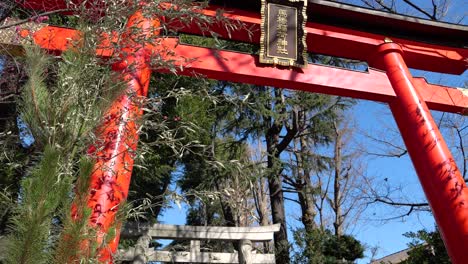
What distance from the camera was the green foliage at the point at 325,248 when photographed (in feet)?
27.9

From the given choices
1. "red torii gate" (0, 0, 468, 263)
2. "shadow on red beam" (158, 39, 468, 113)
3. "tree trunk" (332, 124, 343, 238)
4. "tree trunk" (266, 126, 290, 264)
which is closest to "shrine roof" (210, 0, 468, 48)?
"red torii gate" (0, 0, 468, 263)

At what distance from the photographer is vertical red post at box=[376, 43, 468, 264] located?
4215mm

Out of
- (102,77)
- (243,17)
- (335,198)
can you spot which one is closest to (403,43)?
(243,17)

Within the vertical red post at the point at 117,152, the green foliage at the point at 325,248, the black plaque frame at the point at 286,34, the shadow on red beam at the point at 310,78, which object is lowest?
the vertical red post at the point at 117,152

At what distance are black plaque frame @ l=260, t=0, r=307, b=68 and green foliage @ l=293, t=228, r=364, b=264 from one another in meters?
5.09

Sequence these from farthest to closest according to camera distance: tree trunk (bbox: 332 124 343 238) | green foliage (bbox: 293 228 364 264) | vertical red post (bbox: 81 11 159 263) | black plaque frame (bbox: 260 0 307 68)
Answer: tree trunk (bbox: 332 124 343 238) < green foliage (bbox: 293 228 364 264) < black plaque frame (bbox: 260 0 307 68) < vertical red post (bbox: 81 11 159 263)

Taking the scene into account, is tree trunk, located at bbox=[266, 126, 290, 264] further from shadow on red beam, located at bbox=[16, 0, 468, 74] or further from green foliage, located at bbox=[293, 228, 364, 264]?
shadow on red beam, located at bbox=[16, 0, 468, 74]

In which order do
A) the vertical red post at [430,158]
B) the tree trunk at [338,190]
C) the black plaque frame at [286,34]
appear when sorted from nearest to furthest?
1. the vertical red post at [430,158]
2. the black plaque frame at [286,34]
3. the tree trunk at [338,190]

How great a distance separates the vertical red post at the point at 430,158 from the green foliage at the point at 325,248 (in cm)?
435

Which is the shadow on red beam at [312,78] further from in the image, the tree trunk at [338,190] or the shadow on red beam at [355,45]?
the tree trunk at [338,190]

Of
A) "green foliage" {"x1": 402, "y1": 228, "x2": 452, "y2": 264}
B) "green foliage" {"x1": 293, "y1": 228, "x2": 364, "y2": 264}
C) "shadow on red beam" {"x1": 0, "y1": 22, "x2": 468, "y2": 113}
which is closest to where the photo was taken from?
"shadow on red beam" {"x1": 0, "y1": 22, "x2": 468, "y2": 113}

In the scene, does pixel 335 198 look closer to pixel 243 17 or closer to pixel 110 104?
pixel 243 17

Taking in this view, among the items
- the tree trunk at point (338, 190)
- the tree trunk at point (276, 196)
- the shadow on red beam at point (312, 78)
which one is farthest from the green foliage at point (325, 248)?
the shadow on red beam at point (312, 78)

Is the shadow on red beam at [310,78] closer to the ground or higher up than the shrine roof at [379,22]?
closer to the ground
